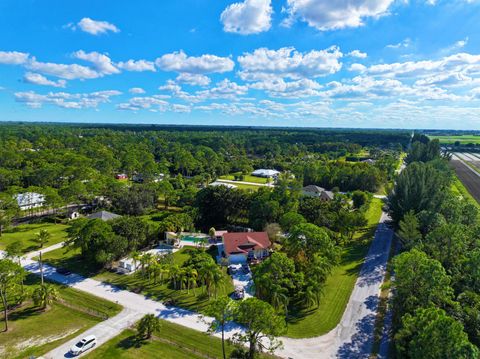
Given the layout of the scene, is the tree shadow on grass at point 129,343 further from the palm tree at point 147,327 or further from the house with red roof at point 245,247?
the house with red roof at point 245,247

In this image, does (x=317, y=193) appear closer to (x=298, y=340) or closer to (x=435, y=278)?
(x=435, y=278)

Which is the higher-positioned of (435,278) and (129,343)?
(435,278)

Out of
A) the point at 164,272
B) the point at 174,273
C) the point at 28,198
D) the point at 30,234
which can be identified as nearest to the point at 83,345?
the point at 174,273

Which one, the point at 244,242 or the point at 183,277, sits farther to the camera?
the point at 244,242

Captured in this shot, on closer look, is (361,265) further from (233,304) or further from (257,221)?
(233,304)

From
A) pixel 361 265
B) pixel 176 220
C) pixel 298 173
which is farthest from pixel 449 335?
pixel 298 173

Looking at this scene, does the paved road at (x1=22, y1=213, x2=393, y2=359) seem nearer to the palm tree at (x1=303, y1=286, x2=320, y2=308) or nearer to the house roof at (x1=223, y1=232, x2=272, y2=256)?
the palm tree at (x1=303, y1=286, x2=320, y2=308)
